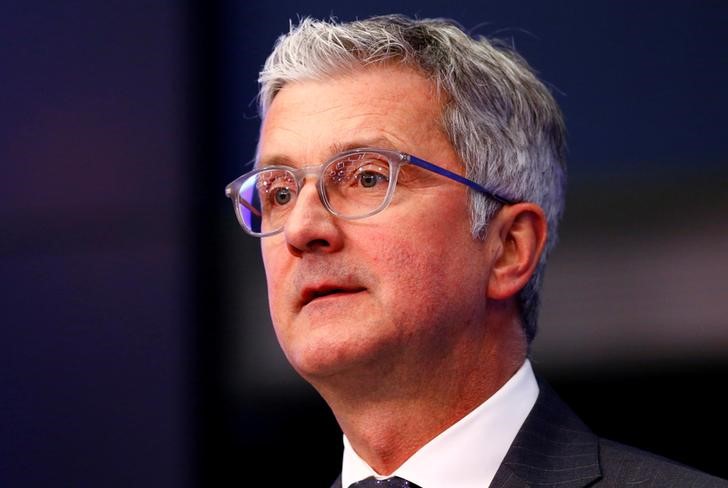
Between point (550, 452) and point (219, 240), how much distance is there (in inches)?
45.8

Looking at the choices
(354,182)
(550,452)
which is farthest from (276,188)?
(550,452)

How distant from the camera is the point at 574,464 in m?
1.64

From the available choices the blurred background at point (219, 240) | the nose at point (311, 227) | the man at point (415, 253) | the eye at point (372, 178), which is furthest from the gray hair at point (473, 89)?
the blurred background at point (219, 240)

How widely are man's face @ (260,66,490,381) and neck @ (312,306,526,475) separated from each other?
2 cm

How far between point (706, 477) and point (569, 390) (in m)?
0.67

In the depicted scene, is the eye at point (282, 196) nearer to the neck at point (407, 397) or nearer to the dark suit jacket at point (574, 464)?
the neck at point (407, 397)

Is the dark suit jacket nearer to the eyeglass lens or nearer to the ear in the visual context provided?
the ear

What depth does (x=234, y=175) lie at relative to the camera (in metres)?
2.50

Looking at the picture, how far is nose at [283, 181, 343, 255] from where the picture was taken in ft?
5.30

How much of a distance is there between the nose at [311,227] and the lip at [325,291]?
0.06 metres

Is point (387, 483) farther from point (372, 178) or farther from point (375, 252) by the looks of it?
point (372, 178)

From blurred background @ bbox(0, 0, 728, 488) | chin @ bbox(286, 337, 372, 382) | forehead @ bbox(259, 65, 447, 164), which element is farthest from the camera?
blurred background @ bbox(0, 0, 728, 488)

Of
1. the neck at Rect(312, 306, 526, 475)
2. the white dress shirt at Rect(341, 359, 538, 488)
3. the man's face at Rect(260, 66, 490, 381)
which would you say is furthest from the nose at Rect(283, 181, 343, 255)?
the white dress shirt at Rect(341, 359, 538, 488)

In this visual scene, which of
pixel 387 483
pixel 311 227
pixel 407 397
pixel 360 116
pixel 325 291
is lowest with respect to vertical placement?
pixel 387 483
